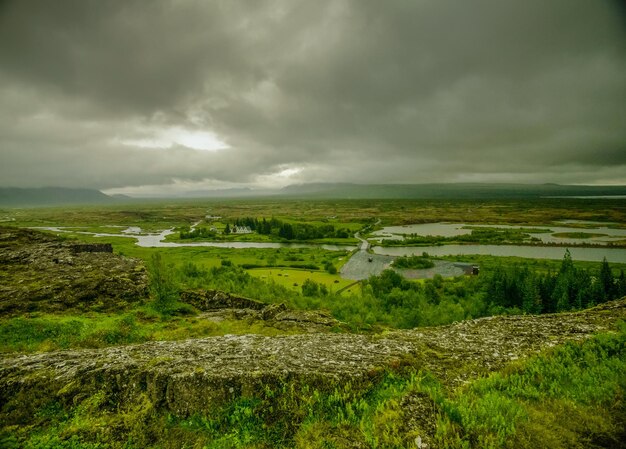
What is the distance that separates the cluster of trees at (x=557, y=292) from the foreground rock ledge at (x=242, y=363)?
42.5 m

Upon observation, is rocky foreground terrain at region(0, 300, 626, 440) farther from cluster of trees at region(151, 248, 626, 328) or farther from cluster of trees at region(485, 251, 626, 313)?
cluster of trees at region(485, 251, 626, 313)

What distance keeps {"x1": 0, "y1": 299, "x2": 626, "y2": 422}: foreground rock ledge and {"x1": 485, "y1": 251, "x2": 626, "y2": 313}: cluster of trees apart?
42.5 meters

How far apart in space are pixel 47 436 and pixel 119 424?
1.76 meters

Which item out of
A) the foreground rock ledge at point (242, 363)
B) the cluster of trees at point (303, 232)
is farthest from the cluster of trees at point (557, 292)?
the cluster of trees at point (303, 232)

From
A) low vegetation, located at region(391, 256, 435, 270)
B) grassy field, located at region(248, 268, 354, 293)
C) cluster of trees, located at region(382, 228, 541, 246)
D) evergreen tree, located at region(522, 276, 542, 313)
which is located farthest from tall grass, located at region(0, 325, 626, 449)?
cluster of trees, located at region(382, 228, 541, 246)

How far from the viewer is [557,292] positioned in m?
46.9

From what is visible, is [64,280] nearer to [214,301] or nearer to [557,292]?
[214,301]

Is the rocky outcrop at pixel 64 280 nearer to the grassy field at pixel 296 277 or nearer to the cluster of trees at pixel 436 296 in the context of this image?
the cluster of trees at pixel 436 296

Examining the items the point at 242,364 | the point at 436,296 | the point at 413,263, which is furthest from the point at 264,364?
the point at 413,263

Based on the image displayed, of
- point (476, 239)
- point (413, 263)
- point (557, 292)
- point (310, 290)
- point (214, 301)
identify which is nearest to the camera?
point (214, 301)

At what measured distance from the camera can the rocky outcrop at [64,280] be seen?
22.4 metres

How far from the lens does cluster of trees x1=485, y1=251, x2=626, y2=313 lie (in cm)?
4500

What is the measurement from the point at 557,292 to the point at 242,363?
5679 cm

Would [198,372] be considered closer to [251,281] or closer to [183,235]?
[251,281]
